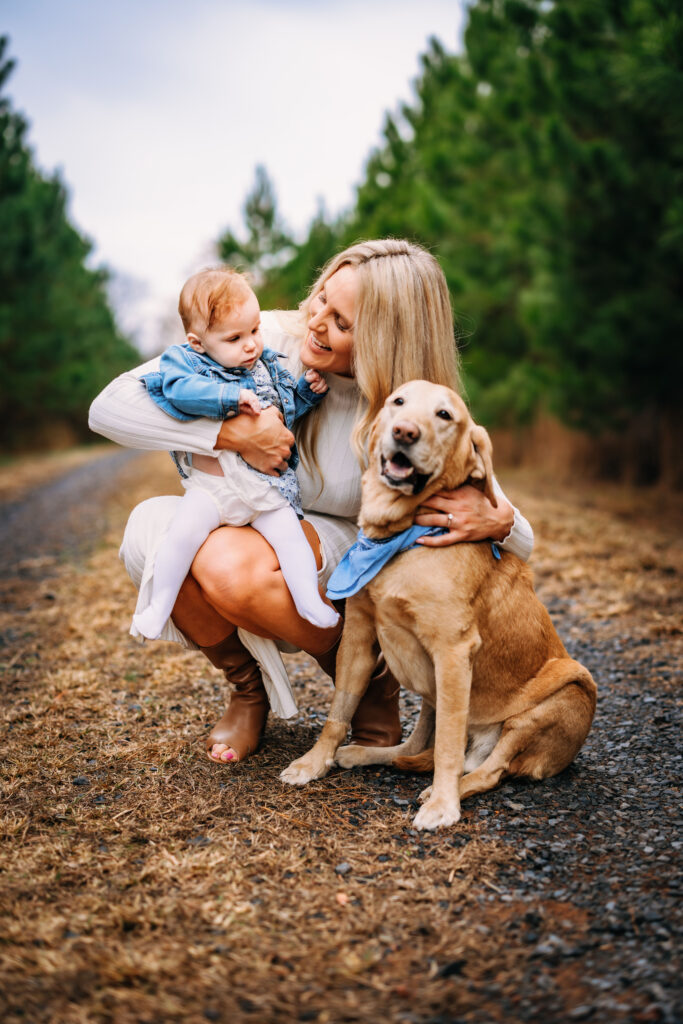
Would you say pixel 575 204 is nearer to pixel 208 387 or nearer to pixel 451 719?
pixel 208 387

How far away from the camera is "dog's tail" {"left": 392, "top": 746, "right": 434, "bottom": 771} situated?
9.88ft

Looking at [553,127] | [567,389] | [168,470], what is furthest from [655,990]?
[168,470]

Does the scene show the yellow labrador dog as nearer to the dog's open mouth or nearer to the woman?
the dog's open mouth

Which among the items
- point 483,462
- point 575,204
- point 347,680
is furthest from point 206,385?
point 575,204

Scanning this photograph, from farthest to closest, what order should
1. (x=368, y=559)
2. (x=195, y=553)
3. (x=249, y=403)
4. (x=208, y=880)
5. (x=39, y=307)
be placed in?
(x=39, y=307) → (x=249, y=403) → (x=195, y=553) → (x=368, y=559) → (x=208, y=880)

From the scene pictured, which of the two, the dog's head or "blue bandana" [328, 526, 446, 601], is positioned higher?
the dog's head

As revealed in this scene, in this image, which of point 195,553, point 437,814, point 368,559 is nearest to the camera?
point 437,814

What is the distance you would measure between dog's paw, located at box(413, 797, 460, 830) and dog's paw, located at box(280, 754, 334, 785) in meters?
0.43

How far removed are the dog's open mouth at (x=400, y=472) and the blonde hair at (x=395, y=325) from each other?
34 centimetres

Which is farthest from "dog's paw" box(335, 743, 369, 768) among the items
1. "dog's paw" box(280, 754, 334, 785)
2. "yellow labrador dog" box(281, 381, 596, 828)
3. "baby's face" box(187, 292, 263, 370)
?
"baby's face" box(187, 292, 263, 370)

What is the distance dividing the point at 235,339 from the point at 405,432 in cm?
88

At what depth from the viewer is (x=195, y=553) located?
9.71ft

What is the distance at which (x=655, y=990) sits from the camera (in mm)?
1802

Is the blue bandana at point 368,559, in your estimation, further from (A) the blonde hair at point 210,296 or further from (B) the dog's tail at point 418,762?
(A) the blonde hair at point 210,296
